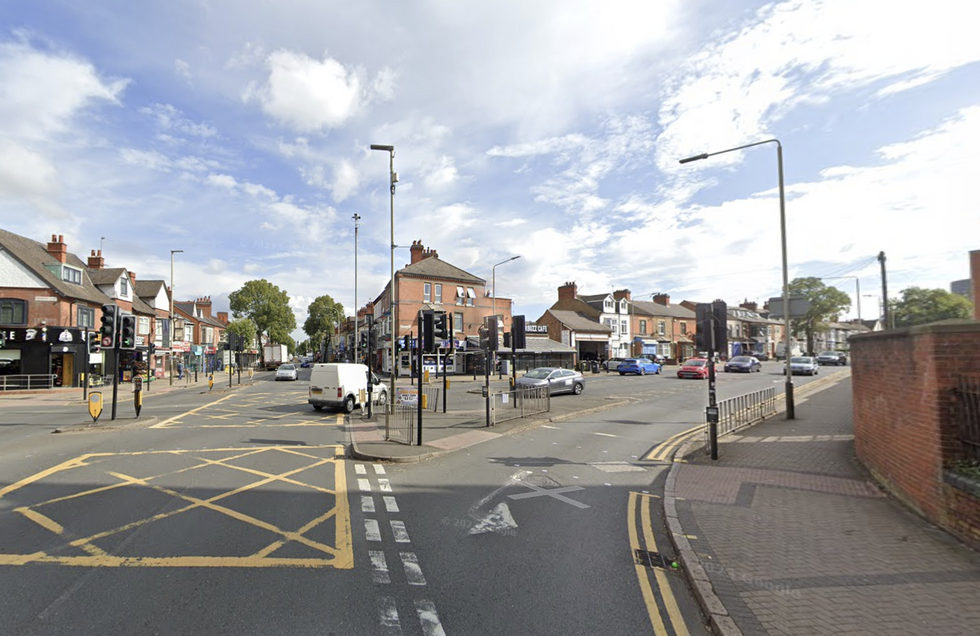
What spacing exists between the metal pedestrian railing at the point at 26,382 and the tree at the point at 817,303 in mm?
86327

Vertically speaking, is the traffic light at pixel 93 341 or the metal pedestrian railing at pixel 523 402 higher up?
the traffic light at pixel 93 341

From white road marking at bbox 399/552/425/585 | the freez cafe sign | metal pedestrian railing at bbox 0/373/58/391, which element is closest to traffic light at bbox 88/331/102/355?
the freez cafe sign

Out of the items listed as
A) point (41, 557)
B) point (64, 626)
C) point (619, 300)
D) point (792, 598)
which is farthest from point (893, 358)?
point (619, 300)

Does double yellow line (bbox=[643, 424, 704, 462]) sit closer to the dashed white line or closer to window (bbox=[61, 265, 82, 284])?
the dashed white line

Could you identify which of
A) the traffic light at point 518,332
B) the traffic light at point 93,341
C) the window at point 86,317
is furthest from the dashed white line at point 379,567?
the window at point 86,317

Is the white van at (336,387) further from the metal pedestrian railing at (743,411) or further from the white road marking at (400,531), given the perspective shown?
the white road marking at (400,531)

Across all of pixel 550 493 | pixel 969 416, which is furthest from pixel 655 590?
pixel 969 416

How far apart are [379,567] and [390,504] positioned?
221cm

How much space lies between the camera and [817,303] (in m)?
74.5

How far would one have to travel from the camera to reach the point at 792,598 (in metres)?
4.31

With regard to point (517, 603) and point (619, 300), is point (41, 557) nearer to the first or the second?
point (517, 603)

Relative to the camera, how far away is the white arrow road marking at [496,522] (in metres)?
6.20

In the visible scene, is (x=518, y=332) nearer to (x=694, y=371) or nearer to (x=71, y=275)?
(x=694, y=371)

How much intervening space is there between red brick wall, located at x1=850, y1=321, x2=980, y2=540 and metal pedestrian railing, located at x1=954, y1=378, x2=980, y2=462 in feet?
0.23
